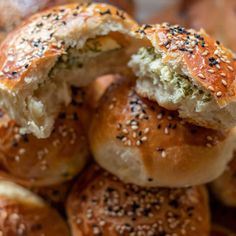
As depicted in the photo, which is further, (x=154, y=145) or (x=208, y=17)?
(x=208, y=17)

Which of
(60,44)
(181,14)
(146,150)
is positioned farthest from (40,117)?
(181,14)

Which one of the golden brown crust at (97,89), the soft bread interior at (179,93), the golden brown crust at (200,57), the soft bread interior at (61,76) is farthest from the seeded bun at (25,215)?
the golden brown crust at (200,57)

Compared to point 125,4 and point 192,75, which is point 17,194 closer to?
point 192,75

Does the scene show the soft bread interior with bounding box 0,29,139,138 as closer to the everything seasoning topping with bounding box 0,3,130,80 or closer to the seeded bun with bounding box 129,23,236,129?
the everything seasoning topping with bounding box 0,3,130,80

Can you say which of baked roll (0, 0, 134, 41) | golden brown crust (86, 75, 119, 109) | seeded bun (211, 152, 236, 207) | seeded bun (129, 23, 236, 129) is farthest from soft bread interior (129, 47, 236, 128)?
baked roll (0, 0, 134, 41)

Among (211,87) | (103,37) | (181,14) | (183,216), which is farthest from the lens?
(181,14)

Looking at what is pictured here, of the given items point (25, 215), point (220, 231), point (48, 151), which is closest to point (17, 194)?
point (25, 215)

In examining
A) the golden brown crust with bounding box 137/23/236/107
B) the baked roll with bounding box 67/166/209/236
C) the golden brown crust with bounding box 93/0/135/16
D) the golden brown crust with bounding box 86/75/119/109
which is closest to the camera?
the golden brown crust with bounding box 137/23/236/107

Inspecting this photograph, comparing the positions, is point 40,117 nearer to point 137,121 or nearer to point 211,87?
point 137,121
